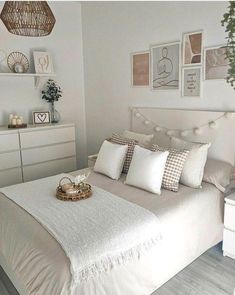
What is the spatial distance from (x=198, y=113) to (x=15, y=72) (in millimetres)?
2328

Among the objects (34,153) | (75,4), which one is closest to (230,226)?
(34,153)

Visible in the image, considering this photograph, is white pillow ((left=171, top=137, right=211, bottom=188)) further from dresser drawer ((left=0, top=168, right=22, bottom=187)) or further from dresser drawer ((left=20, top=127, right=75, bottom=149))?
dresser drawer ((left=0, top=168, right=22, bottom=187))

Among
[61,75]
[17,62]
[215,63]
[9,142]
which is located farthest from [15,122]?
[215,63]

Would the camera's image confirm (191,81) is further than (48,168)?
No

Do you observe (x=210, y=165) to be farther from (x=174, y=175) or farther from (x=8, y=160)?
(x=8, y=160)

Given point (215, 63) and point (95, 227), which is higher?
point (215, 63)

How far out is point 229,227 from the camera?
2.13 meters

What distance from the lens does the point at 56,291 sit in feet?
4.38

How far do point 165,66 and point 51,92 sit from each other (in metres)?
1.68

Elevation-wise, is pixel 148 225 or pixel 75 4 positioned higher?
pixel 75 4

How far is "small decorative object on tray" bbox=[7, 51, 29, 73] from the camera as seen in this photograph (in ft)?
11.2

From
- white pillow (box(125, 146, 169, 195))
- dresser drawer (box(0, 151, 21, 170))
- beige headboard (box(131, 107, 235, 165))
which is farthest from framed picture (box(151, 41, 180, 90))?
dresser drawer (box(0, 151, 21, 170))

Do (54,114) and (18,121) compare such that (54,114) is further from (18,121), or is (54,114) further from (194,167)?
(194,167)

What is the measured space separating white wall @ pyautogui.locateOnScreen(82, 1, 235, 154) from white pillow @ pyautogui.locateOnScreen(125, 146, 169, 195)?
32.4 inches
